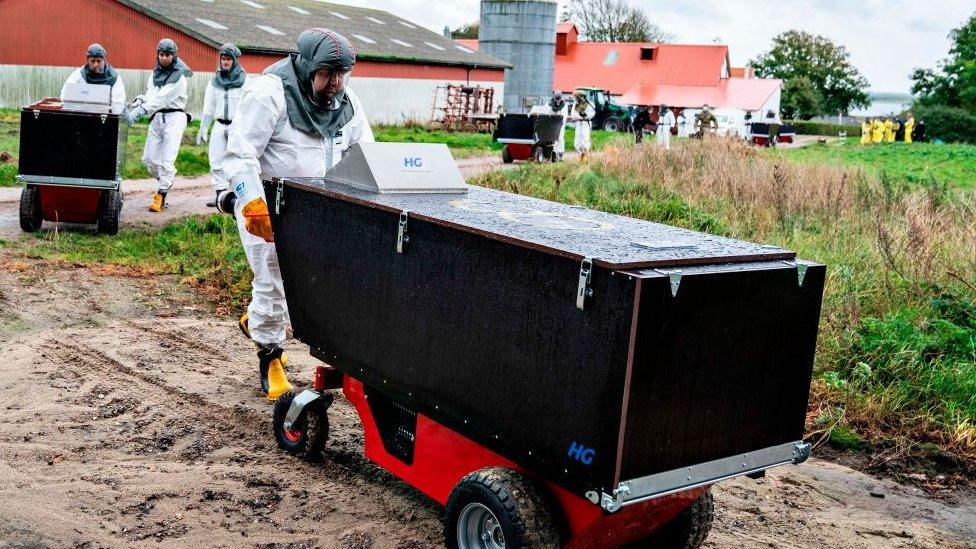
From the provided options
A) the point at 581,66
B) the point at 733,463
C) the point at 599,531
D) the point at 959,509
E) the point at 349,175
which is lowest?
the point at 959,509

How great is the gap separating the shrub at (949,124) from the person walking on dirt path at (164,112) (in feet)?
186

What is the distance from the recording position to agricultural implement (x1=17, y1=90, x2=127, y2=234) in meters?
10.5

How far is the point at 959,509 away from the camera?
5562 mm

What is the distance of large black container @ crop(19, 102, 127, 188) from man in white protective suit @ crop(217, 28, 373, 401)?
5170mm

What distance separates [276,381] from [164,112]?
25.1ft

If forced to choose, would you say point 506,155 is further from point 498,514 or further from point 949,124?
point 949,124

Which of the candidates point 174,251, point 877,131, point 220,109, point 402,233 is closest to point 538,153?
point 220,109

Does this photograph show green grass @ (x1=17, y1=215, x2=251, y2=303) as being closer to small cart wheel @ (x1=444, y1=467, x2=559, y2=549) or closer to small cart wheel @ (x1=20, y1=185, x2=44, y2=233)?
small cart wheel @ (x1=20, y1=185, x2=44, y2=233)

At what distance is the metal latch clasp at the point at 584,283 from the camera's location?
11.0 feet

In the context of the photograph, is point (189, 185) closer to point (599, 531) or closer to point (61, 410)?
point (61, 410)

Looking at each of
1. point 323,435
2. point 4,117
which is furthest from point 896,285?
point 4,117

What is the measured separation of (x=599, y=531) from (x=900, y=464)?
300 centimetres

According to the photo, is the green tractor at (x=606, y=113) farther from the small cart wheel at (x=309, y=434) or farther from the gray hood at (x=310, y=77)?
the small cart wheel at (x=309, y=434)

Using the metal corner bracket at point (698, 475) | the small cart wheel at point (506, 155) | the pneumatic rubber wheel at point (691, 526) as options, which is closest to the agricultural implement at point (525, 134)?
the small cart wheel at point (506, 155)
